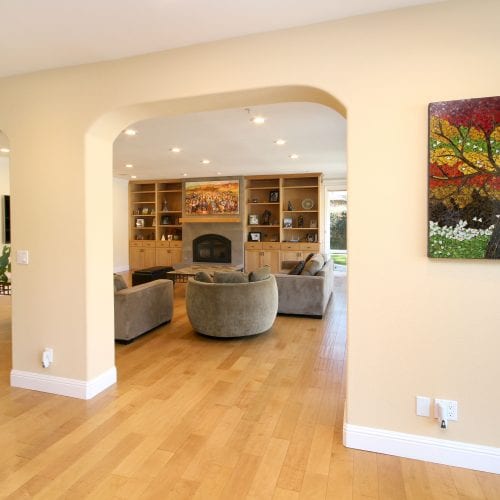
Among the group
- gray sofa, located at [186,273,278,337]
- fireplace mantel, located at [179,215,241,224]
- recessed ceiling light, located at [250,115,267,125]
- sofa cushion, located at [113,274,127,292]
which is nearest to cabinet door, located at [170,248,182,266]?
fireplace mantel, located at [179,215,241,224]

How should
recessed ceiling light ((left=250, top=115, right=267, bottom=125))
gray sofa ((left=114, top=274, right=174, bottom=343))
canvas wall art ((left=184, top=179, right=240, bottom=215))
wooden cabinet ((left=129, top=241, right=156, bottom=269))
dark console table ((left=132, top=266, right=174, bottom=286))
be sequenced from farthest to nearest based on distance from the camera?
wooden cabinet ((left=129, top=241, right=156, bottom=269)) < canvas wall art ((left=184, top=179, right=240, bottom=215)) < dark console table ((left=132, top=266, right=174, bottom=286)) < recessed ceiling light ((left=250, top=115, right=267, bottom=125)) < gray sofa ((left=114, top=274, right=174, bottom=343))

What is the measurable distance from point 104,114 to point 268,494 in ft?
8.78

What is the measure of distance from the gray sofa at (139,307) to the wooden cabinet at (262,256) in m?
4.62

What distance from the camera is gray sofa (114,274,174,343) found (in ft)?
13.6

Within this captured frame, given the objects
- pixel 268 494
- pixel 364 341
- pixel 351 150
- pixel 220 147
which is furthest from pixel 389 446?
pixel 220 147

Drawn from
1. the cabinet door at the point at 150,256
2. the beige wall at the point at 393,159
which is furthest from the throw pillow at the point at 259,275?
the cabinet door at the point at 150,256

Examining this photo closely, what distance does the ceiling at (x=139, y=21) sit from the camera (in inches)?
79.7

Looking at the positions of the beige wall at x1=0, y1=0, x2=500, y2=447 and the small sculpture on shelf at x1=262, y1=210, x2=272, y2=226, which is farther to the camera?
the small sculpture on shelf at x1=262, y1=210, x2=272, y2=226

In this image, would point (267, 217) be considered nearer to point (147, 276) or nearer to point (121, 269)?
point (147, 276)

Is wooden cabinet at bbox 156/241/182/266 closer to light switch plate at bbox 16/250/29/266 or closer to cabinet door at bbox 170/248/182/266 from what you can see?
cabinet door at bbox 170/248/182/266

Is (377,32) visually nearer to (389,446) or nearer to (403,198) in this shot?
(403,198)

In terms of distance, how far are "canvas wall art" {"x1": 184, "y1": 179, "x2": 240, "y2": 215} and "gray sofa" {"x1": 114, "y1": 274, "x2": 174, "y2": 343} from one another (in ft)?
15.5

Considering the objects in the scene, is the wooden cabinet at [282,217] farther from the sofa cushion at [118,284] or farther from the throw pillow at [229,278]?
the sofa cushion at [118,284]

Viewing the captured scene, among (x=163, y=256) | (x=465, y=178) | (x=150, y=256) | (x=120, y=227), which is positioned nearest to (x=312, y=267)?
(x=465, y=178)
